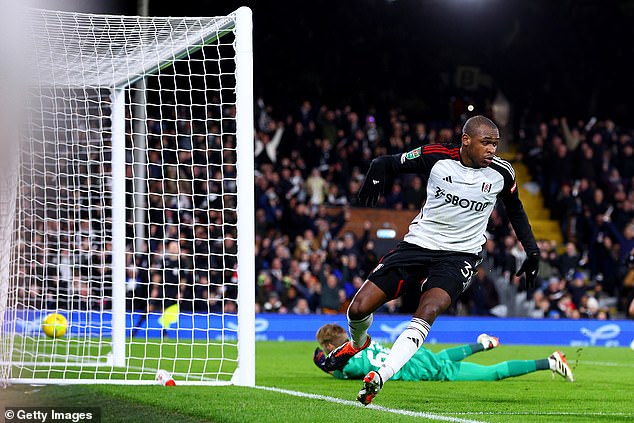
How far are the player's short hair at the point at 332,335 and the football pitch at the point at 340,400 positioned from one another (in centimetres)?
37

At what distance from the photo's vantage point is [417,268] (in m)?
6.07

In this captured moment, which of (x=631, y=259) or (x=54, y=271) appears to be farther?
(x=54, y=271)

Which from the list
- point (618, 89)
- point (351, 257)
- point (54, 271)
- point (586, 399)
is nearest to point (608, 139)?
point (618, 89)

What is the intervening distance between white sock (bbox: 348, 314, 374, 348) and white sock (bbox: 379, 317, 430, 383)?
2.27ft

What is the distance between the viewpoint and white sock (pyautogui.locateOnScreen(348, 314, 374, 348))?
20.5 ft

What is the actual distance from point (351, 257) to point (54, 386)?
1192 cm

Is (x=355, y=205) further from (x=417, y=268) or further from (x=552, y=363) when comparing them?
(x=417, y=268)

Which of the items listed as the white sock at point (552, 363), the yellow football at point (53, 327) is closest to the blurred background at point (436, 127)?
the yellow football at point (53, 327)

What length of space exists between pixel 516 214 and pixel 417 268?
0.85 m

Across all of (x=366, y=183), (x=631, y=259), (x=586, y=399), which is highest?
(x=366, y=183)

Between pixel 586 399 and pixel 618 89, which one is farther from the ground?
pixel 618 89

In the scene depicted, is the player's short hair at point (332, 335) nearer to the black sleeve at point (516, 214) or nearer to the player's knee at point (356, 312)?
the player's knee at point (356, 312)

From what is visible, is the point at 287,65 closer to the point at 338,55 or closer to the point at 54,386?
the point at 338,55

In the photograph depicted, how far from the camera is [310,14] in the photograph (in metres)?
24.9
